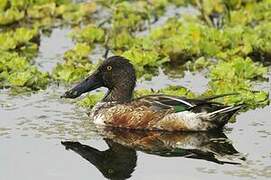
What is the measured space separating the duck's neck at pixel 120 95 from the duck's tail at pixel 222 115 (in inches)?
49.4

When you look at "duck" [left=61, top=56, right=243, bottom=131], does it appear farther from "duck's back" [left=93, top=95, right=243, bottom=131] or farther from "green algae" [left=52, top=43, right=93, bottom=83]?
"green algae" [left=52, top=43, right=93, bottom=83]

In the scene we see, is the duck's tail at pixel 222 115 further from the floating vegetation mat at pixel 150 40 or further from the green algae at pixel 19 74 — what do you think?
the green algae at pixel 19 74

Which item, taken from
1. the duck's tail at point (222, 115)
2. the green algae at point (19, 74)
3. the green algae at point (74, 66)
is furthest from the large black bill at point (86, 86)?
the duck's tail at point (222, 115)

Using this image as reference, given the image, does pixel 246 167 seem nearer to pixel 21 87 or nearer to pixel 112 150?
pixel 112 150

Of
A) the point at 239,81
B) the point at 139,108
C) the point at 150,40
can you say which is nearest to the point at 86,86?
the point at 139,108

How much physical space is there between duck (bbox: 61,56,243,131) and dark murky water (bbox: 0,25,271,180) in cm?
13

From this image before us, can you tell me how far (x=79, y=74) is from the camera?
13.4 m

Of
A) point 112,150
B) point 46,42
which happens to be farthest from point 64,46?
point 112,150

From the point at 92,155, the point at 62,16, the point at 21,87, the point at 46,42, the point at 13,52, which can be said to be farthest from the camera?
the point at 62,16

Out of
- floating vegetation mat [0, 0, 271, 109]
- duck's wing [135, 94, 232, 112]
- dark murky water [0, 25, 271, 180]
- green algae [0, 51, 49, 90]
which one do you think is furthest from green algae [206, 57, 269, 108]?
green algae [0, 51, 49, 90]

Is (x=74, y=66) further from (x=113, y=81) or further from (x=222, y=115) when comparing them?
(x=222, y=115)

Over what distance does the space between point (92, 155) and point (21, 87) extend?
9.14 ft

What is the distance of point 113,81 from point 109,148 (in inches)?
62.6

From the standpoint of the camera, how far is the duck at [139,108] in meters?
11.1
